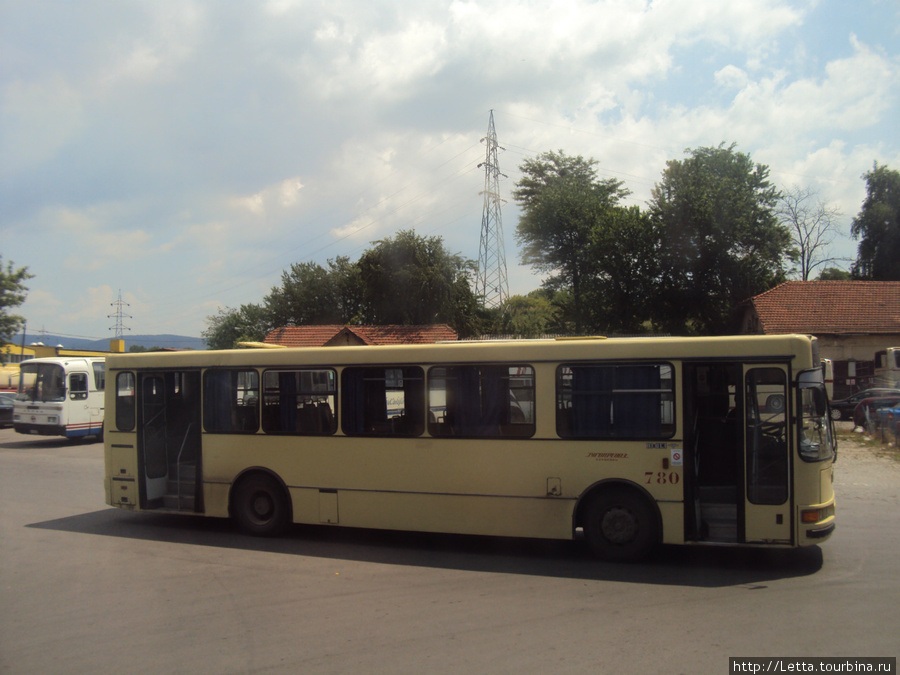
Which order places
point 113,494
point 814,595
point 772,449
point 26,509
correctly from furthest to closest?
point 26,509
point 113,494
point 772,449
point 814,595

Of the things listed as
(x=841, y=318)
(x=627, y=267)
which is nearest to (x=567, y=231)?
(x=627, y=267)

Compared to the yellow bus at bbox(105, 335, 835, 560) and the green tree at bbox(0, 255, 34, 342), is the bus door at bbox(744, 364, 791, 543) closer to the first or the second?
the yellow bus at bbox(105, 335, 835, 560)

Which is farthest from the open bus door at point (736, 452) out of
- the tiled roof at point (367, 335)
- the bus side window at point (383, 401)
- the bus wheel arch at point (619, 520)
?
the tiled roof at point (367, 335)

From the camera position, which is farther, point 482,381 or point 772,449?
point 482,381

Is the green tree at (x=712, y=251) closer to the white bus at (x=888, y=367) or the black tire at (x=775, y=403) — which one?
the white bus at (x=888, y=367)

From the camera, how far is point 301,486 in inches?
360

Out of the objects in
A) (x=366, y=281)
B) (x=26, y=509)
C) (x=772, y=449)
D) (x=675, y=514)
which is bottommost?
(x=26, y=509)

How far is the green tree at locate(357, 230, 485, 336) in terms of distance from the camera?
4934cm

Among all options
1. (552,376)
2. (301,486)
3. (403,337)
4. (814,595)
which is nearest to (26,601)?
(301,486)

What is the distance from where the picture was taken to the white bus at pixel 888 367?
29484 millimetres

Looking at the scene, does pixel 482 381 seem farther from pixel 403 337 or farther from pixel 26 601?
pixel 403 337

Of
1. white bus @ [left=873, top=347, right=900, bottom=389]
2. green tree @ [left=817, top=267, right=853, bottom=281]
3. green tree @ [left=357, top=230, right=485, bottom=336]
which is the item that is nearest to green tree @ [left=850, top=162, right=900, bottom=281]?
green tree @ [left=817, top=267, right=853, bottom=281]

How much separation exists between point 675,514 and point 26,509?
10896mm

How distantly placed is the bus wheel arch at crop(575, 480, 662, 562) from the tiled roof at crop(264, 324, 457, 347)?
34.8 m
